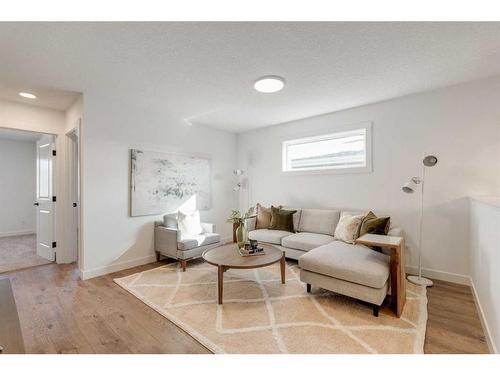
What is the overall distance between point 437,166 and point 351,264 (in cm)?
188

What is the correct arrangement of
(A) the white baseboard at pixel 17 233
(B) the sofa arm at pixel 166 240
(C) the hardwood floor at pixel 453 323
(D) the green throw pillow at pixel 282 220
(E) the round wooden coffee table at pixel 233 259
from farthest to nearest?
(A) the white baseboard at pixel 17 233 → (D) the green throw pillow at pixel 282 220 → (B) the sofa arm at pixel 166 240 → (E) the round wooden coffee table at pixel 233 259 → (C) the hardwood floor at pixel 453 323

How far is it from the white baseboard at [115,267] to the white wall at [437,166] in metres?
3.00

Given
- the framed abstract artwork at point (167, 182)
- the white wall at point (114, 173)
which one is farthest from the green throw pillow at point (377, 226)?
the white wall at point (114, 173)

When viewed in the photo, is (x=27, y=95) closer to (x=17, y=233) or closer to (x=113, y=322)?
(x=113, y=322)

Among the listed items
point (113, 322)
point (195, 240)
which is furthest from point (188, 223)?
point (113, 322)

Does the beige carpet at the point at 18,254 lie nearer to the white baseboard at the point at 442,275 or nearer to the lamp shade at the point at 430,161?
the white baseboard at the point at 442,275

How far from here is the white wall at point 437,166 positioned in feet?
8.61

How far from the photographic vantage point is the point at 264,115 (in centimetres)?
389

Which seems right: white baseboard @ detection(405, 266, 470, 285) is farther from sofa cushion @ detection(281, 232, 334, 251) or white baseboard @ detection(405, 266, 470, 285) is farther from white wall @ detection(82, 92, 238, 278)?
white wall @ detection(82, 92, 238, 278)

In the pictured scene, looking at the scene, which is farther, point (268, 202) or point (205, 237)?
point (268, 202)

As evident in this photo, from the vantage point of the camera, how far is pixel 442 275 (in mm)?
2816
